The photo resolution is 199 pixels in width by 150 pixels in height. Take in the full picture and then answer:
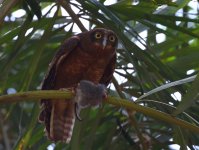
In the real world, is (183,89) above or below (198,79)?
below

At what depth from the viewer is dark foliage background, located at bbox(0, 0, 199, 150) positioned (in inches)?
92.2

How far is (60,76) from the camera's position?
9.86 ft

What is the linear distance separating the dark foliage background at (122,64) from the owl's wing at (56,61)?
0.24 ft

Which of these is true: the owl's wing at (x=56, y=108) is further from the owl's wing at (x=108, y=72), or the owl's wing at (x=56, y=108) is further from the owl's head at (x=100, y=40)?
the owl's wing at (x=108, y=72)

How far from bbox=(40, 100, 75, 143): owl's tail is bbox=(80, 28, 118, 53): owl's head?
31cm

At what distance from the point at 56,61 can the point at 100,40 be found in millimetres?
318

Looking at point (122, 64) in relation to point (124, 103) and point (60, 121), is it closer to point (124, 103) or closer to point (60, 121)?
point (60, 121)

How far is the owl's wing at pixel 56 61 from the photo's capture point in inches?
112

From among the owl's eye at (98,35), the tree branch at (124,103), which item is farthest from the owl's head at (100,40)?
the tree branch at (124,103)

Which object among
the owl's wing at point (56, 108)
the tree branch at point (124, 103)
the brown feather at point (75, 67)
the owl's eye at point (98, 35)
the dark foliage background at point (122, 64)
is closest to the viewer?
the tree branch at point (124, 103)

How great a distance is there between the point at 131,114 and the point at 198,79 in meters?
0.81

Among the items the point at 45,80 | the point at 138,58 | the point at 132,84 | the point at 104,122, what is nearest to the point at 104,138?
the point at 104,122

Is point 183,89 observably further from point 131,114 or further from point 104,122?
point 104,122

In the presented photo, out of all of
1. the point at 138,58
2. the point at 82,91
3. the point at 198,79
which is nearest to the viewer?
the point at 198,79
